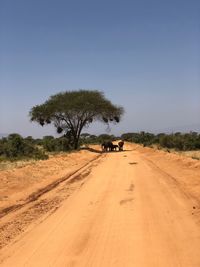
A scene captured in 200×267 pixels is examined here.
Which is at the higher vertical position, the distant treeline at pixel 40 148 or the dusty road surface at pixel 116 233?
the distant treeline at pixel 40 148

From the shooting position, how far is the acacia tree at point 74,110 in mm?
A: 54438

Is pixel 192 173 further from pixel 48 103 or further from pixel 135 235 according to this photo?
pixel 48 103

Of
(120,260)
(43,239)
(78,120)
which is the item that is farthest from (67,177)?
(78,120)

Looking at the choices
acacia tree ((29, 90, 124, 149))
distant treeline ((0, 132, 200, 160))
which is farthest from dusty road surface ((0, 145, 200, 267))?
acacia tree ((29, 90, 124, 149))

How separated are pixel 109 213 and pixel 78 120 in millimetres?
44507

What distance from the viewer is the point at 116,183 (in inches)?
691

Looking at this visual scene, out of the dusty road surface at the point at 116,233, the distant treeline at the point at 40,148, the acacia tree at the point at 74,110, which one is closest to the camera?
the dusty road surface at the point at 116,233

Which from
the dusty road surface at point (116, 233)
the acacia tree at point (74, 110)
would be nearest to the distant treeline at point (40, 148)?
the acacia tree at point (74, 110)

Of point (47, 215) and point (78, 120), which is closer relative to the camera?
point (47, 215)

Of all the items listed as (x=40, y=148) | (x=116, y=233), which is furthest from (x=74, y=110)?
(x=116, y=233)

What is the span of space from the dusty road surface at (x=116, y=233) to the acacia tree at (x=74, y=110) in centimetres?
3975

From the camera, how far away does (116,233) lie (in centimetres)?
911

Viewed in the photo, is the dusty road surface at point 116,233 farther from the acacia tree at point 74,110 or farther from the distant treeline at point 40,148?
the acacia tree at point 74,110

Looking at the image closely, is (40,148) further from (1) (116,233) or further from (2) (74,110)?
(1) (116,233)
